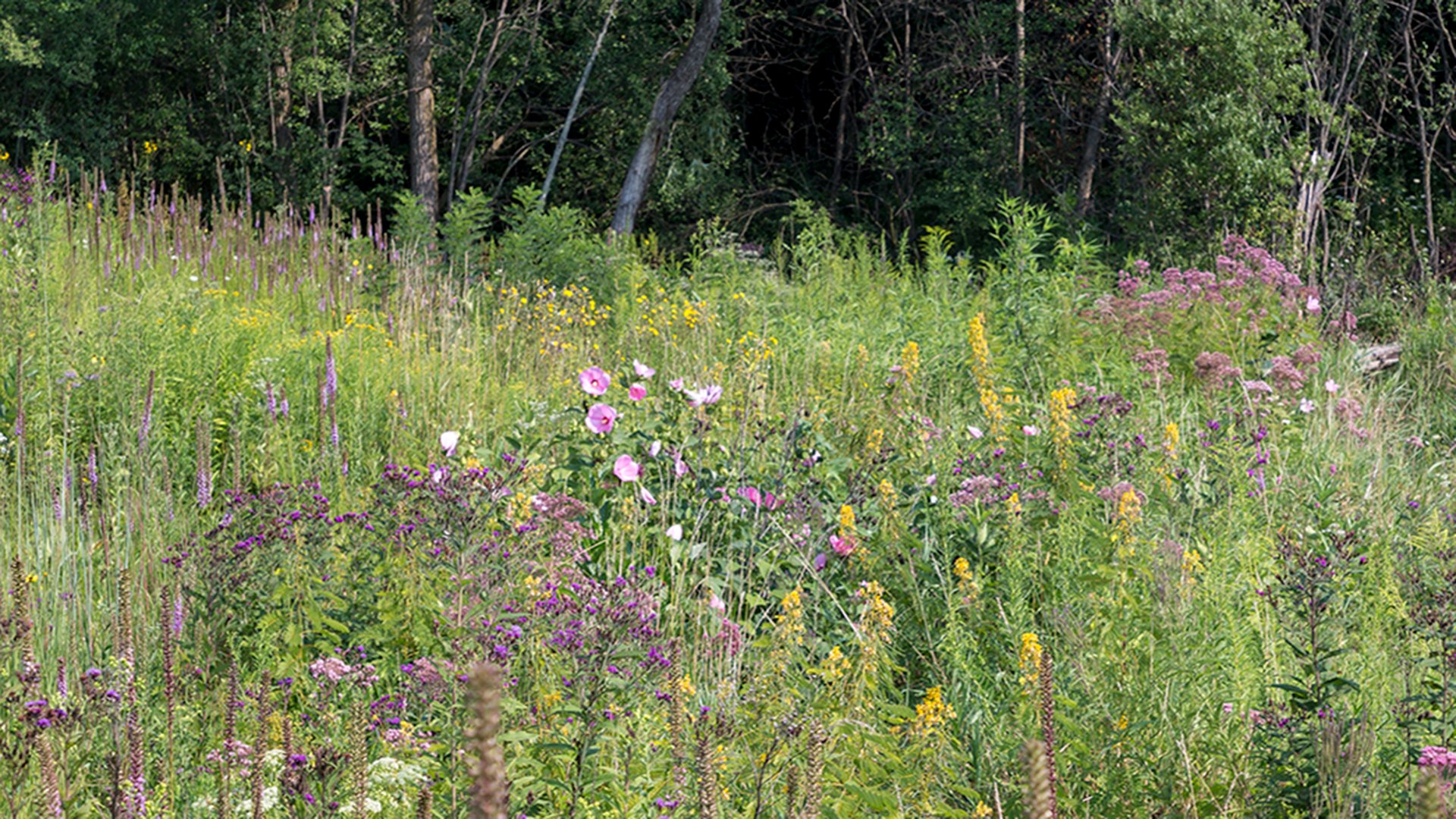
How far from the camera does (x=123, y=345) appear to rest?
4426mm

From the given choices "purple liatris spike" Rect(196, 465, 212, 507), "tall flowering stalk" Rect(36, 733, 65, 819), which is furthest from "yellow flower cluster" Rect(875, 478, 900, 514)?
"tall flowering stalk" Rect(36, 733, 65, 819)

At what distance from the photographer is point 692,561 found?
3633 mm

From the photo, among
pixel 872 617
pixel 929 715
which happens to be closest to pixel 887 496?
pixel 872 617

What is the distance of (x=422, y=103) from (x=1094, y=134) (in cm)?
658

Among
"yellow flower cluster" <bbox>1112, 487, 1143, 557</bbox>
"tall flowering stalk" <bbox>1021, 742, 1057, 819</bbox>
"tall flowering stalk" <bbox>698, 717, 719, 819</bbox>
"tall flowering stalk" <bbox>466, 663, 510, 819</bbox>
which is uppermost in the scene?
"tall flowering stalk" <bbox>466, 663, 510, 819</bbox>

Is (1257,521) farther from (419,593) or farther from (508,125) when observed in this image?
(508,125)

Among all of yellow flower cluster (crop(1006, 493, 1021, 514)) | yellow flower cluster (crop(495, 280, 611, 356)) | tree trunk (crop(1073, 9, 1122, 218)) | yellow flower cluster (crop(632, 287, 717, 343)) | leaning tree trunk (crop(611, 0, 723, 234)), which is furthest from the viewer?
leaning tree trunk (crop(611, 0, 723, 234))

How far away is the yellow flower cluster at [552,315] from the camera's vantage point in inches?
244

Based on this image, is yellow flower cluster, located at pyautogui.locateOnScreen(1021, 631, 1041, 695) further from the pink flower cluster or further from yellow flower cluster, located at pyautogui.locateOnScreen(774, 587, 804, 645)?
the pink flower cluster

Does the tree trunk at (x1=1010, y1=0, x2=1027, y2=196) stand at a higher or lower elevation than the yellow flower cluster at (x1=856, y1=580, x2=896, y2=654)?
A: higher

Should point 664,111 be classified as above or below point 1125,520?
above

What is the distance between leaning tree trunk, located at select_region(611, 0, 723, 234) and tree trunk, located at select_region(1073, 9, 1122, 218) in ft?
12.3

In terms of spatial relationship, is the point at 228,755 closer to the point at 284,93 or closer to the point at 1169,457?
the point at 1169,457

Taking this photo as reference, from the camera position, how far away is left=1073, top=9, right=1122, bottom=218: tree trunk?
12859 millimetres
